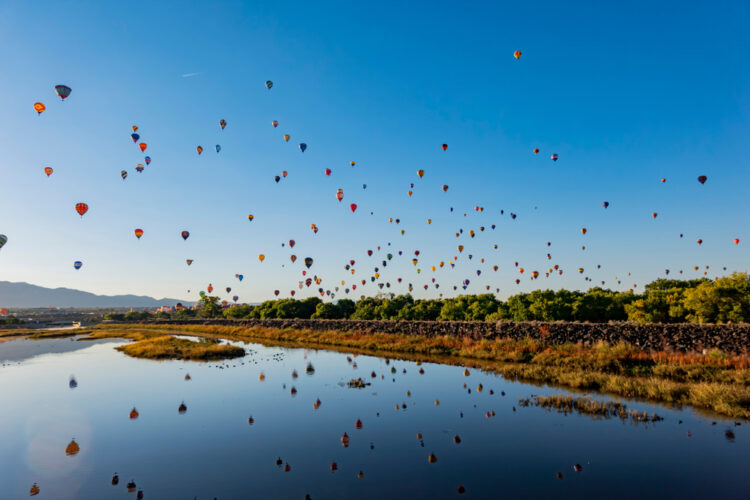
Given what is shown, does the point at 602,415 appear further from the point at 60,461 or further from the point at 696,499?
the point at 60,461

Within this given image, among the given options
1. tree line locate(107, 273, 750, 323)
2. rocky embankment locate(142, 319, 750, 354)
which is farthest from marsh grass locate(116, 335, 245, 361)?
tree line locate(107, 273, 750, 323)

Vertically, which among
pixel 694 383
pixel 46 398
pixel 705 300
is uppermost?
pixel 705 300

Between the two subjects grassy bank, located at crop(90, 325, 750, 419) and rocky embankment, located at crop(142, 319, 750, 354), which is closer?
grassy bank, located at crop(90, 325, 750, 419)

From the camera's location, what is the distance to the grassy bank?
17703mm

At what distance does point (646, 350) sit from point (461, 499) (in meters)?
22.8

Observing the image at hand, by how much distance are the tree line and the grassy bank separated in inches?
733

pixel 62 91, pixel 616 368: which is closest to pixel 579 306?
pixel 616 368

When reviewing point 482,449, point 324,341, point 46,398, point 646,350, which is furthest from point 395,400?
point 324,341

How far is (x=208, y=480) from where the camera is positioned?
1171 cm

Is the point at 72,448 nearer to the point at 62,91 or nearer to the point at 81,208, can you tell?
the point at 81,208

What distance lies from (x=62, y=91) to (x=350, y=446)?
130 ft

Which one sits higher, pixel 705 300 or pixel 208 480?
pixel 705 300

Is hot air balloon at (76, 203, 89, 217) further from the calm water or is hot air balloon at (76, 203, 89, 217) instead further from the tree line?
the tree line

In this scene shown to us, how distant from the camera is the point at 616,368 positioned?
2408 cm
